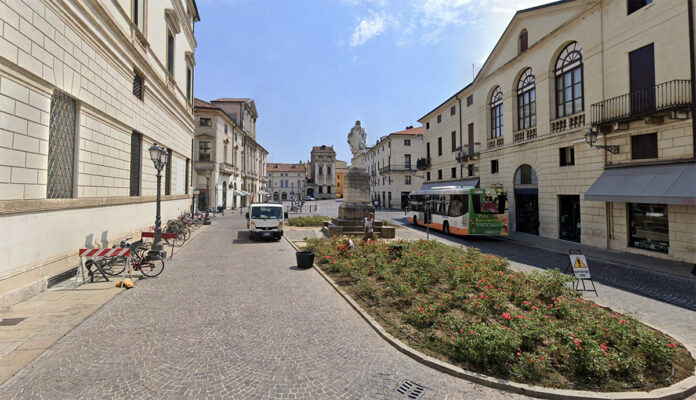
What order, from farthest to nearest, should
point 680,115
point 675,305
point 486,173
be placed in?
point 486,173
point 680,115
point 675,305

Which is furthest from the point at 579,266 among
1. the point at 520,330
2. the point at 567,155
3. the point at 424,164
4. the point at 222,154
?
the point at 222,154

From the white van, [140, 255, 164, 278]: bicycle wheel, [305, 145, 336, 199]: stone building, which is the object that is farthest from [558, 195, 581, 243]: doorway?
[305, 145, 336, 199]: stone building

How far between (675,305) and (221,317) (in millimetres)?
9964

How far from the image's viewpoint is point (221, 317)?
5.89m

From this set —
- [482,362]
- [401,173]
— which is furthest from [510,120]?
[401,173]

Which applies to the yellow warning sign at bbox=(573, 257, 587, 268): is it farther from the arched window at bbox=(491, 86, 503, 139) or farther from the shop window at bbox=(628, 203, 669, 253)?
the arched window at bbox=(491, 86, 503, 139)

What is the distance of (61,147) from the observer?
8305 millimetres

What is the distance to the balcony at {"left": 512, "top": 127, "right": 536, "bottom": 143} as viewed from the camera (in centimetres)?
1877

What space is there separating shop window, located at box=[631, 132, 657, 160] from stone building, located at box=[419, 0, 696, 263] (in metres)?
0.04

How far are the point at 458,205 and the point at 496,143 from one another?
7536 mm

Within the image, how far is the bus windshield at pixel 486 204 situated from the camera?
16781 mm

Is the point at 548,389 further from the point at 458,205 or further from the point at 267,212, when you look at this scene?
the point at 458,205

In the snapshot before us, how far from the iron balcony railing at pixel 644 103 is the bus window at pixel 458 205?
265 inches

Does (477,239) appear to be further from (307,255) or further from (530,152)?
(307,255)
